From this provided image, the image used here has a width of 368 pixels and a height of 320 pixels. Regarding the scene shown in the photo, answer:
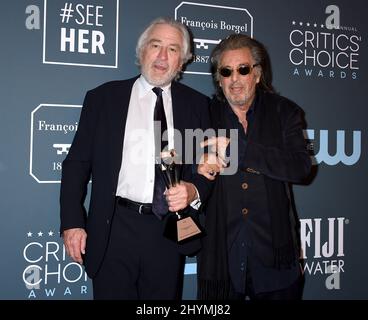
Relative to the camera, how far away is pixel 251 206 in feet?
7.54

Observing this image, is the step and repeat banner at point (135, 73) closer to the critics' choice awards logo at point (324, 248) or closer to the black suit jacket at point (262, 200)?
the critics' choice awards logo at point (324, 248)

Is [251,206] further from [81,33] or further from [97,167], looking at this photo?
[81,33]

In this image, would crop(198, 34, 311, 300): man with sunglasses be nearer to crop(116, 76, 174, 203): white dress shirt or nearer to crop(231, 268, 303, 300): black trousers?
crop(231, 268, 303, 300): black trousers

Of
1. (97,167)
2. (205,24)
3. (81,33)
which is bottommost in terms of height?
(97,167)

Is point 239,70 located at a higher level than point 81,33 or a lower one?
lower

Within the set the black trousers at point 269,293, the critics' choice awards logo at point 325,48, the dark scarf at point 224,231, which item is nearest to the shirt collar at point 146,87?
the dark scarf at point 224,231

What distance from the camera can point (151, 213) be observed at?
217cm

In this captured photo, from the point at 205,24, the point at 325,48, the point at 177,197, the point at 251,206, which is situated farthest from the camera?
the point at 325,48

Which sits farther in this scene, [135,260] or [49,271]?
[49,271]

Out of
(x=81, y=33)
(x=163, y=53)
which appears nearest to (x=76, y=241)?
(x=163, y=53)

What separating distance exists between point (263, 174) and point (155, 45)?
0.96 meters

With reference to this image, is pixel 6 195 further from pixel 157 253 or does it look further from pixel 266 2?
pixel 266 2

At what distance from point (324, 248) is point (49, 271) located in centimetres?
219

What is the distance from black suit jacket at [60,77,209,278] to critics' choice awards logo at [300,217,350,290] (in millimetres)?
1516
